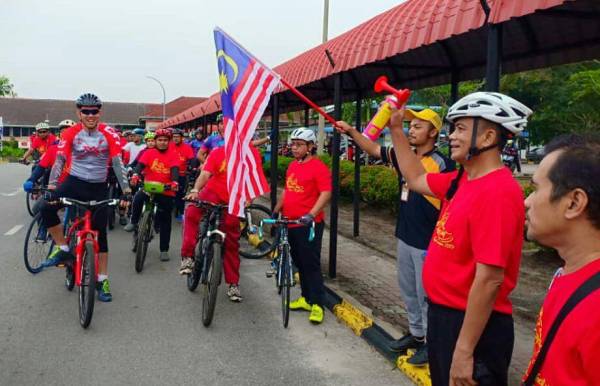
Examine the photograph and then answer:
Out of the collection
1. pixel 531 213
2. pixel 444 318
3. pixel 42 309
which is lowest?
pixel 42 309

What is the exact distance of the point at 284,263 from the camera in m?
5.62

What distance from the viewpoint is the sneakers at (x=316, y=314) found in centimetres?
Answer: 561

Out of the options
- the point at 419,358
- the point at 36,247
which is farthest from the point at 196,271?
the point at 419,358

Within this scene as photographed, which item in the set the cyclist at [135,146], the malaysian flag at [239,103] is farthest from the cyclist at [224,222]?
the cyclist at [135,146]

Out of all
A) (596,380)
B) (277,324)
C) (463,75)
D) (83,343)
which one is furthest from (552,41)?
(83,343)

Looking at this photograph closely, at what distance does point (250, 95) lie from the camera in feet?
16.9

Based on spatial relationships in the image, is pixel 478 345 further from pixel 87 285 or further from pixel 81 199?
pixel 81 199

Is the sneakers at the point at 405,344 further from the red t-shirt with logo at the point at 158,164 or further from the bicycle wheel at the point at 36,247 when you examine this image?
the red t-shirt with logo at the point at 158,164

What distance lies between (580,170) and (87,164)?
5.34 m

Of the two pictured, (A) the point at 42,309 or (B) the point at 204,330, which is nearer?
(B) the point at 204,330

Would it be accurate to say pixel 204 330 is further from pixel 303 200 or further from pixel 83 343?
pixel 303 200

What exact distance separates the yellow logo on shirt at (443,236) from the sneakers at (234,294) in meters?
4.05

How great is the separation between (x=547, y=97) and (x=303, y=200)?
35.7 m

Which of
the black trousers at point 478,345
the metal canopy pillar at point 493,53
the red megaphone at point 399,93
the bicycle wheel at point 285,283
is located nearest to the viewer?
the black trousers at point 478,345
